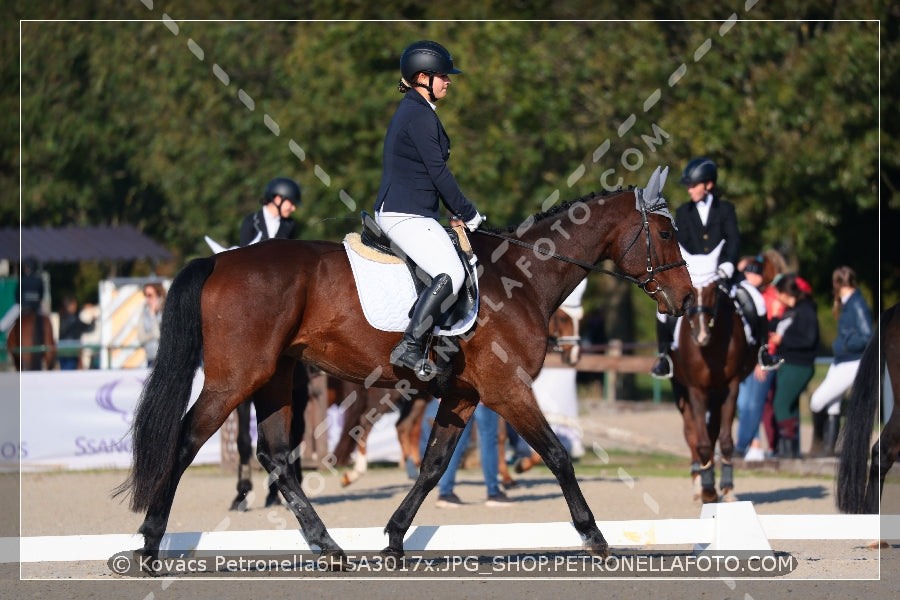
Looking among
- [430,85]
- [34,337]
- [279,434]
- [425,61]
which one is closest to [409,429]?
[279,434]

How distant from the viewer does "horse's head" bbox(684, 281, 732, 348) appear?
1088 cm

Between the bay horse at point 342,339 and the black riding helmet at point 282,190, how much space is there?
3.05m

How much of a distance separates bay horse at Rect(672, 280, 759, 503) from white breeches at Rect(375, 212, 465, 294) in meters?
4.25

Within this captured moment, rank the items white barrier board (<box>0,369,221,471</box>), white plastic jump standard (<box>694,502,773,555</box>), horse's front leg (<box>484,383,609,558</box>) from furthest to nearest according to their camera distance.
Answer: white barrier board (<box>0,369,221,471</box>) < horse's front leg (<box>484,383,609,558</box>) < white plastic jump standard (<box>694,502,773,555</box>)

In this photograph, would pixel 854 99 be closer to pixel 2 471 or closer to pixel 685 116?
pixel 685 116

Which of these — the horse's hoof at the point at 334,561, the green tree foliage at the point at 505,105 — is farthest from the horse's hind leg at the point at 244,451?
the green tree foliage at the point at 505,105

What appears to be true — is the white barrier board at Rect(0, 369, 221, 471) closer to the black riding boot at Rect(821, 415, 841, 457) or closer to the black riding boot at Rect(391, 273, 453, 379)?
the black riding boot at Rect(821, 415, 841, 457)

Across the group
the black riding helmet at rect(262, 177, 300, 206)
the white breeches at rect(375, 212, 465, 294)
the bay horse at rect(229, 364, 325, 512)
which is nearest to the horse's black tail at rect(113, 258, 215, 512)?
the white breeches at rect(375, 212, 465, 294)

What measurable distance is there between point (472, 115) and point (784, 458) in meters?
12.3

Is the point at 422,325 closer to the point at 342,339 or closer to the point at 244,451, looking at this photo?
the point at 342,339

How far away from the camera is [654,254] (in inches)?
315

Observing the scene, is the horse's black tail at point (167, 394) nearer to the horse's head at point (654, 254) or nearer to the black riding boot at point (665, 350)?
the horse's head at point (654, 254)

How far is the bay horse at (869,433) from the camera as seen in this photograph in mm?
8461
